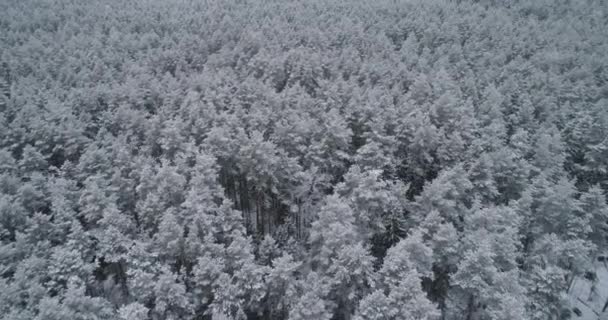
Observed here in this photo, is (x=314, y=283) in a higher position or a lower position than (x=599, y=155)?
higher

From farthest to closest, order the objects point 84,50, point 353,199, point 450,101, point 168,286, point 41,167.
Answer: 1. point 84,50
2. point 450,101
3. point 41,167
4. point 353,199
5. point 168,286

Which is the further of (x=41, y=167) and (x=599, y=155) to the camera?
(x=599, y=155)

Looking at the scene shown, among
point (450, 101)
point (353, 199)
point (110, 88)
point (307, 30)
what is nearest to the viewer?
point (353, 199)

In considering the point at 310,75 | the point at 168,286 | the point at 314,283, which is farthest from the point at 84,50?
the point at 314,283

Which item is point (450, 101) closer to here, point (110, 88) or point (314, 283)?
point (314, 283)

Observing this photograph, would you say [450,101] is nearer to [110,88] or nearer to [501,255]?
[501,255]

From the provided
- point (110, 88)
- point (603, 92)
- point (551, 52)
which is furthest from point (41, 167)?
point (551, 52)
